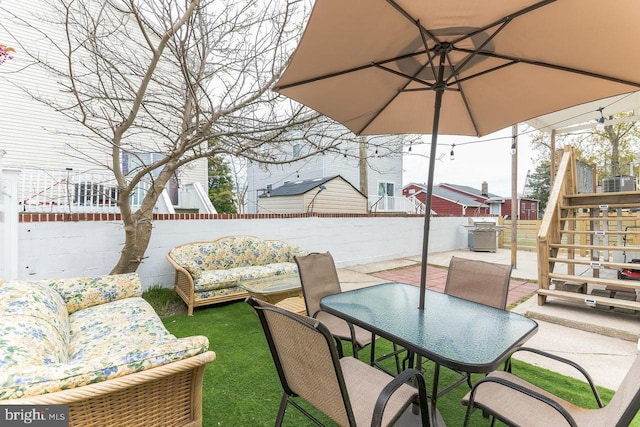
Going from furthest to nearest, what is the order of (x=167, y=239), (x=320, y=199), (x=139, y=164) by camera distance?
(x=320, y=199), (x=139, y=164), (x=167, y=239)

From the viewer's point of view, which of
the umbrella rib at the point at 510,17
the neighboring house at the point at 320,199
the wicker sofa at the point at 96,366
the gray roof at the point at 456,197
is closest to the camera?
the wicker sofa at the point at 96,366

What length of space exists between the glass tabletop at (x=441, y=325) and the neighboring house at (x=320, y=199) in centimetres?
707

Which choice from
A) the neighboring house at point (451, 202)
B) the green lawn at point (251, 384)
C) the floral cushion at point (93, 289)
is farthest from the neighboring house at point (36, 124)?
the neighboring house at point (451, 202)

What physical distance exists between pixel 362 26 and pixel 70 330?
340 cm

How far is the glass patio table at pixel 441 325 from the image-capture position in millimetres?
1553

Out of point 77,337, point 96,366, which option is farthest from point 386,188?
point 96,366

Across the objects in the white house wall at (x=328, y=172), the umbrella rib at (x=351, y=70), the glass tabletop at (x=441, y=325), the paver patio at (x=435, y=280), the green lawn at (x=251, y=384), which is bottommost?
the green lawn at (x=251, y=384)

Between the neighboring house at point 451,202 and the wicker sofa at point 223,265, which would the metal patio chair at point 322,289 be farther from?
the neighboring house at point 451,202

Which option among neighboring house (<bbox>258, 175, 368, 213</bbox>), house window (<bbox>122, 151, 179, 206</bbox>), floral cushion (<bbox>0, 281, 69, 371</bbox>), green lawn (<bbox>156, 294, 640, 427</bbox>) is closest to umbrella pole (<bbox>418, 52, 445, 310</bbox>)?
green lawn (<bbox>156, 294, 640, 427</bbox>)

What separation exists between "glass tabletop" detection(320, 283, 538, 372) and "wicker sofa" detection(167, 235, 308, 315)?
102 inches

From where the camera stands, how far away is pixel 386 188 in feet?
48.5

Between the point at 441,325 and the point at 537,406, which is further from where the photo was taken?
the point at 441,325

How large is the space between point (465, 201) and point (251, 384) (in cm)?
2248

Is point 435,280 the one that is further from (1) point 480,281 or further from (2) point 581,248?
(1) point 480,281
